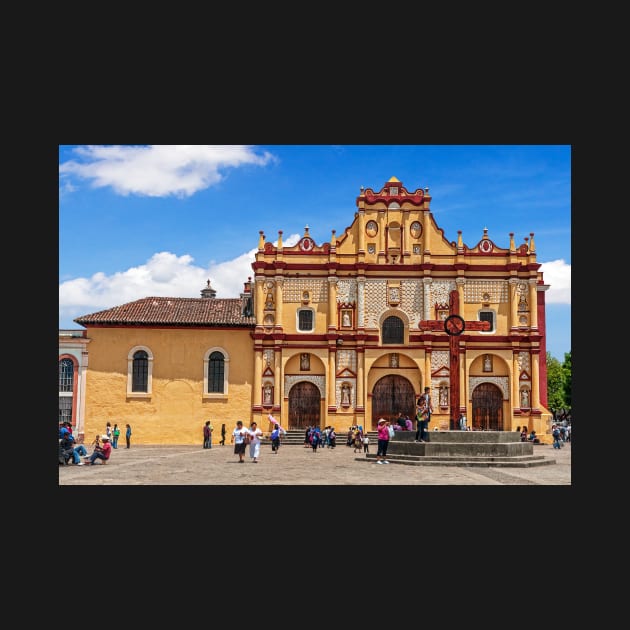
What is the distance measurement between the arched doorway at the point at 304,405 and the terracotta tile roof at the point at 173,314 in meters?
3.99

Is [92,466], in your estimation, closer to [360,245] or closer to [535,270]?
[360,245]

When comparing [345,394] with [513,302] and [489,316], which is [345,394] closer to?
[489,316]

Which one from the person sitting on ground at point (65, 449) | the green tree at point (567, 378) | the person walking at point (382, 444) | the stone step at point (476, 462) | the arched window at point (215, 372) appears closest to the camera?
the stone step at point (476, 462)

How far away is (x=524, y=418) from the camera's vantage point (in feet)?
125

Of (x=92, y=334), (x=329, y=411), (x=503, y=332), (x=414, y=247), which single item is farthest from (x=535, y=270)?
(x=92, y=334)

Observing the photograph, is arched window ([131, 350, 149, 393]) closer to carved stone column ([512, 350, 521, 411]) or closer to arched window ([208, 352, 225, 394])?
arched window ([208, 352, 225, 394])

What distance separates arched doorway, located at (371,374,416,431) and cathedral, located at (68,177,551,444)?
0.18 ft

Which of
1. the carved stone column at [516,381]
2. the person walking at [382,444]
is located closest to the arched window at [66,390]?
the person walking at [382,444]

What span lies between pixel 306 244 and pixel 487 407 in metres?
12.1

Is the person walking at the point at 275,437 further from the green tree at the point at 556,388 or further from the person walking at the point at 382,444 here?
the green tree at the point at 556,388

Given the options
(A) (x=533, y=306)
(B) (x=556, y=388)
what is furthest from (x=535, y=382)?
(B) (x=556, y=388)

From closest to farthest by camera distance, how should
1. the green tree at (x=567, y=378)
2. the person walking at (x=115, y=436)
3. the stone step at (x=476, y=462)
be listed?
the stone step at (x=476, y=462), the person walking at (x=115, y=436), the green tree at (x=567, y=378)

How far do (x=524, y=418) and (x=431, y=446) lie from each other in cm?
1738

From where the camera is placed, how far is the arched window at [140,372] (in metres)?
37.3
